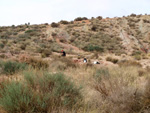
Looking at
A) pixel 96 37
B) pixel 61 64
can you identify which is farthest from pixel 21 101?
pixel 96 37

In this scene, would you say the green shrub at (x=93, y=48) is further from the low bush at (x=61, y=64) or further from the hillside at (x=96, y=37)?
the low bush at (x=61, y=64)

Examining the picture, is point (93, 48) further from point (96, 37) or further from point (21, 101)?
point (21, 101)

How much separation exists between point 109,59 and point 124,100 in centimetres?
1404

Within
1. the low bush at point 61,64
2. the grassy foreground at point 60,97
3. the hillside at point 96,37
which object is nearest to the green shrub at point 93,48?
the hillside at point 96,37

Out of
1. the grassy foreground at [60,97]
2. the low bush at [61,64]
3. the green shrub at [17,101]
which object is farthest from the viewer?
the low bush at [61,64]

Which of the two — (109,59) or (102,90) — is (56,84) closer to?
(102,90)

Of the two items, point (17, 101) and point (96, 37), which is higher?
point (96, 37)

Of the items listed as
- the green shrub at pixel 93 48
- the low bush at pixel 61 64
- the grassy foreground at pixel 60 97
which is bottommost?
the green shrub at pixel 93 48

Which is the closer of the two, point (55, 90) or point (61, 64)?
point (55, 90)

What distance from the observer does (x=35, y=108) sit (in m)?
2.97

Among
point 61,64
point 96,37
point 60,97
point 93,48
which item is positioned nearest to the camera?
point 60,97

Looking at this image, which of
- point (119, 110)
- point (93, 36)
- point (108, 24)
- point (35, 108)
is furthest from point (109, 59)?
point (108, 24)

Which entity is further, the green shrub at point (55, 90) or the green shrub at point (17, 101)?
the green shrub at point (55, 90)

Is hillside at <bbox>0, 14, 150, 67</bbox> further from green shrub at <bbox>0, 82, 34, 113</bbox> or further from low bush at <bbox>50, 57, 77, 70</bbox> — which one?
green shrub at <bbox>0, 82, 34, 113</bbox>
